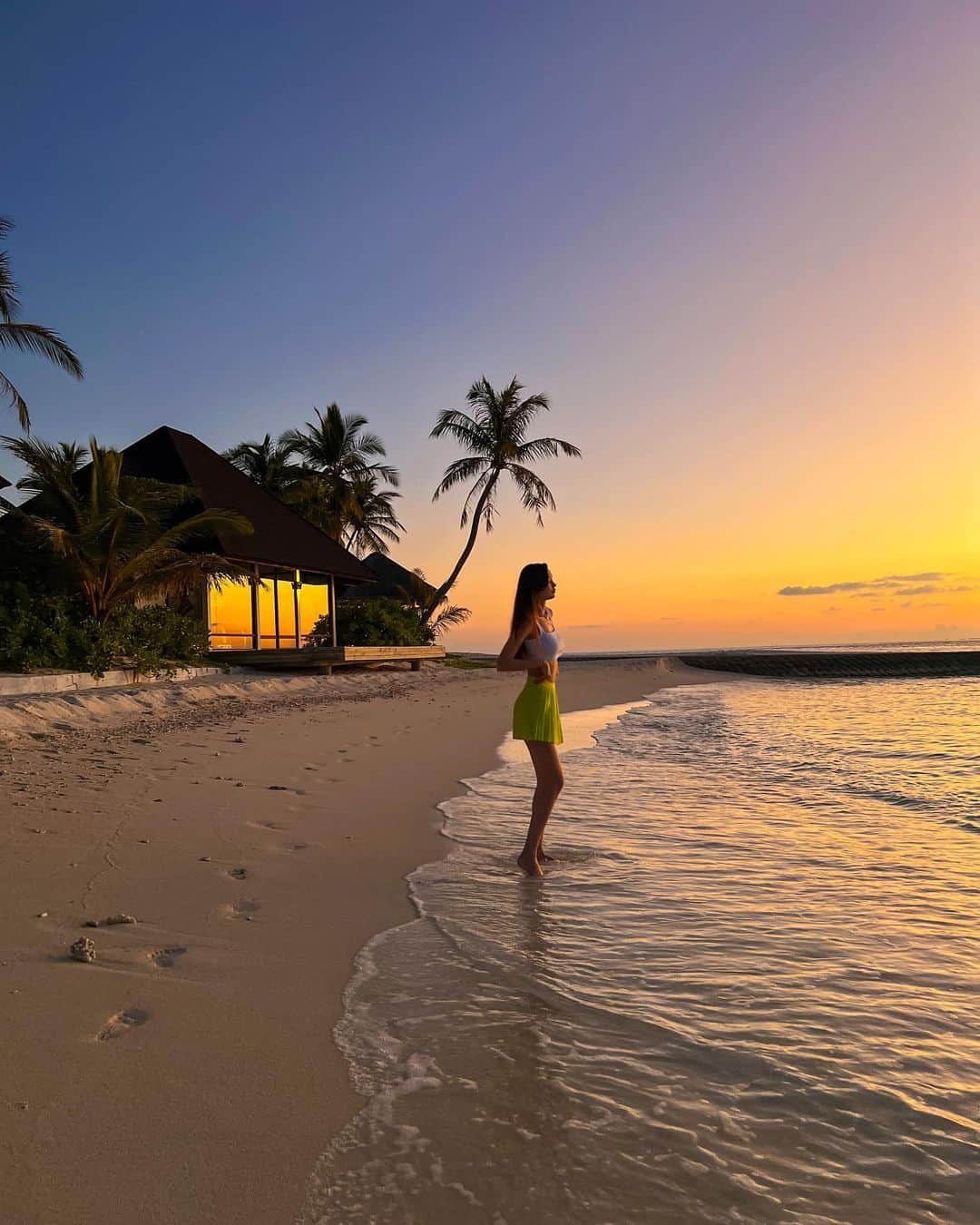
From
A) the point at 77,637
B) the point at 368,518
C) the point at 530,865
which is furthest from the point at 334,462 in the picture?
the point at 530,865

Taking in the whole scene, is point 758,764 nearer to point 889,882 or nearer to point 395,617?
point 889,882

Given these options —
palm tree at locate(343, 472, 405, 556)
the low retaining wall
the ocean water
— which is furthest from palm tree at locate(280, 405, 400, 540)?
the ocean water

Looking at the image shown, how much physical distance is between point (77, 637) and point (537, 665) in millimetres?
12574

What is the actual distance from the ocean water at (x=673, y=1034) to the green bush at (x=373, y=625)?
22.2 metres

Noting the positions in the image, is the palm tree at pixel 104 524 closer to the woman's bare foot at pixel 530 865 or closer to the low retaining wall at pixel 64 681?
the low retaining wall at pixel 64 681

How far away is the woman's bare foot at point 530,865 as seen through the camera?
473 cm

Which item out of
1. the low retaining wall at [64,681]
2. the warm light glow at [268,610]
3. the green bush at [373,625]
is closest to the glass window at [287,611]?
the warm light glow at [268,610]

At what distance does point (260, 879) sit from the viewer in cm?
430

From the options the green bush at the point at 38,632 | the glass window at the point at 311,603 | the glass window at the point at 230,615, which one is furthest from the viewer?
the glass window at the point at 311,603

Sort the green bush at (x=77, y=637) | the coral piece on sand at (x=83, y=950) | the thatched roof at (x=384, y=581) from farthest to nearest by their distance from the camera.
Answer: the thatched roof at (x=384, y=581), the green bush at (x=77, y=637), the coral piece on sand at (x=83, y=950)

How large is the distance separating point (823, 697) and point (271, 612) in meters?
15.4

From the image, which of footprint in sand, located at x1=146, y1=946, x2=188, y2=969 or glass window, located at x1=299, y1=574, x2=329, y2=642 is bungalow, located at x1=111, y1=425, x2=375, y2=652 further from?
footprint in sand, located at x1=146, y1=946, x2=188, y2=969

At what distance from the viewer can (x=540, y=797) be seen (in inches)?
197

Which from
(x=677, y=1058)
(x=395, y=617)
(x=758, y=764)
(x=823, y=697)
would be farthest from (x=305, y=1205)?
(x=395, y=617)
